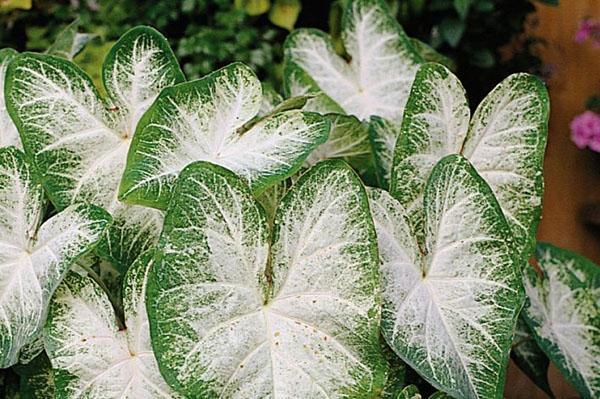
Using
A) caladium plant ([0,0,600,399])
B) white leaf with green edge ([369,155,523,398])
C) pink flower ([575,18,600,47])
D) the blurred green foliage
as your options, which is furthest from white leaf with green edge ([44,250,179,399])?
pink flower ([575,18,600,47])

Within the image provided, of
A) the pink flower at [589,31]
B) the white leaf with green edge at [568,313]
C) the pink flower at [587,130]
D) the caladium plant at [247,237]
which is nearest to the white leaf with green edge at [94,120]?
the caladium plant at [247,237]

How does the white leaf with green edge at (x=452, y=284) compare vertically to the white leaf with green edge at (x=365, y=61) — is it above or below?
below

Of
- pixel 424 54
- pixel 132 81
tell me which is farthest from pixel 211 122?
pixel 424 54

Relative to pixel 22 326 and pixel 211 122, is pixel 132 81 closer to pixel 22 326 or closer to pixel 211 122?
pixel 211 122

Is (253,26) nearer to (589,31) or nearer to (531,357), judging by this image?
(589,31)

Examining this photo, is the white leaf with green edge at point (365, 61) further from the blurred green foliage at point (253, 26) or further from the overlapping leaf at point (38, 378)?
the blurred green foliage at point (253, 26)

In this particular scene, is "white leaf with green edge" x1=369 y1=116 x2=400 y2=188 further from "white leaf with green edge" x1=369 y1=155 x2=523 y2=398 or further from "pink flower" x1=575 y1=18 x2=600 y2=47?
"pink flower" x1=575 y1=18 x2=600 y2=47
